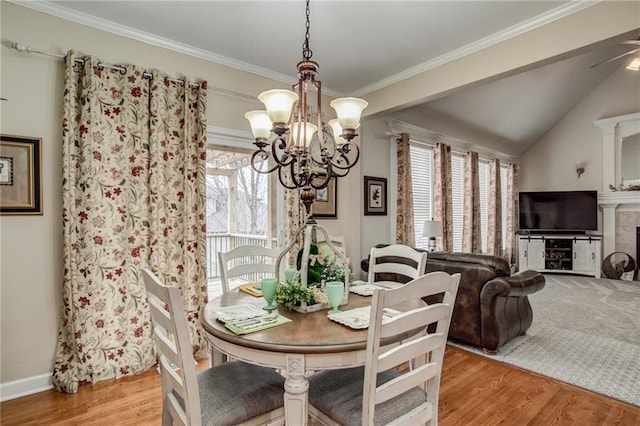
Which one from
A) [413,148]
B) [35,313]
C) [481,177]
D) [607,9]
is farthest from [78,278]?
[481,177]

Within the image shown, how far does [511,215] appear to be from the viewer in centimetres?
739

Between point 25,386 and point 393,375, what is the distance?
2.53 m

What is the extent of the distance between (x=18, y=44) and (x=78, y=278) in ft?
5.41

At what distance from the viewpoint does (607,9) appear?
2.31m

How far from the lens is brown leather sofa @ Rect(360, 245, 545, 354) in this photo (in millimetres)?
2881

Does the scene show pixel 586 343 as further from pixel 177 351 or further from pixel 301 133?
pixel 177 351

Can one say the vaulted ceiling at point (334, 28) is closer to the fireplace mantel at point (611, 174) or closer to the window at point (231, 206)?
the window at point (231, 206)

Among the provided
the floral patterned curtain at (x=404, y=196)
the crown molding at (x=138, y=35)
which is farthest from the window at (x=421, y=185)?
the crown molding at (x=138, y=35)

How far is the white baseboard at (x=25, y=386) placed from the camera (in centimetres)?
228

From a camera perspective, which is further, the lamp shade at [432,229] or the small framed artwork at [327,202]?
the lamp shade at [432,229]

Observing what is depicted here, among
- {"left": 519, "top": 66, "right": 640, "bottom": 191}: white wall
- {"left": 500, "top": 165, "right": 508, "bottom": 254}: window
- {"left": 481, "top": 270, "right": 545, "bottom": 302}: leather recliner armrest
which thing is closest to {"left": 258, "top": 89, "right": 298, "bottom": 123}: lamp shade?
{"left": 481, "top": 270, "right": 545, "bottom": 302}: leather recliner armrest

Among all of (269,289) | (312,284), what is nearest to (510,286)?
(312,284)

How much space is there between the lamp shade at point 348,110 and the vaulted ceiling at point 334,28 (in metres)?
1.01

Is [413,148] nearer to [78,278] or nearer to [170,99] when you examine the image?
[170,99]
